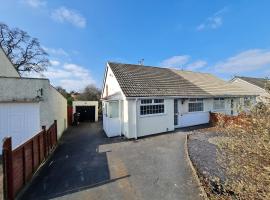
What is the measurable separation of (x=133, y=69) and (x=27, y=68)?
24436mm

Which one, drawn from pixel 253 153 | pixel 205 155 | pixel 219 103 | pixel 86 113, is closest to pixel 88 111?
pixel 86 113

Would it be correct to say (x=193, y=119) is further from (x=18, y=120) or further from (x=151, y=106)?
(x=18, y=120)

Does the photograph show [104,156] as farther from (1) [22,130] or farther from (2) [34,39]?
(2) [34,39]

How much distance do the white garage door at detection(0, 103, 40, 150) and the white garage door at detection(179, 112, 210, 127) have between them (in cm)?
1159

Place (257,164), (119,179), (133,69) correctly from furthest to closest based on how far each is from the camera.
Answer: (133,69) → (119,179) → (257,164)

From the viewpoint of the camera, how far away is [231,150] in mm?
3549

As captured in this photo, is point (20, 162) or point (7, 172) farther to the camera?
point (20, 162)

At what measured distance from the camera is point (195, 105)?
55.2 feet

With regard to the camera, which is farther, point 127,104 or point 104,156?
point 127,104

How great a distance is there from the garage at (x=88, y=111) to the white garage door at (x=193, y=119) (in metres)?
13.9

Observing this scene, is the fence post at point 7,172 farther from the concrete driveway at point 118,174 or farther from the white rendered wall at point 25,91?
the white rendered wall at point 25,91

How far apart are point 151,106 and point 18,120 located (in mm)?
8806

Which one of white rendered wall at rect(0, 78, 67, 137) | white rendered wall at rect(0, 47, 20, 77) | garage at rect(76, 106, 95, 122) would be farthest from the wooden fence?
garage at rect(76, 106, 95, 122)

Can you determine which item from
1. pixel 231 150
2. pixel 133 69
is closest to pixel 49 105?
pixel 133 69
